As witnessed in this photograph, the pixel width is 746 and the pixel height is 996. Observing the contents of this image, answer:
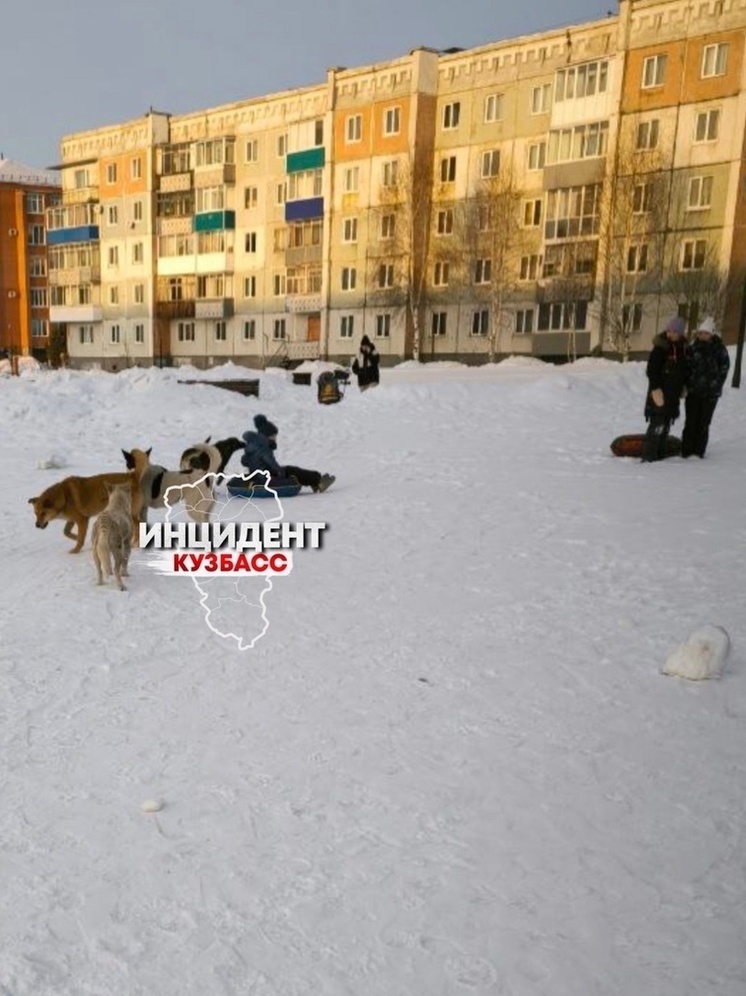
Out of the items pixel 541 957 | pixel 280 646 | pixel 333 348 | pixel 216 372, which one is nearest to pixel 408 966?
pixel 541 957

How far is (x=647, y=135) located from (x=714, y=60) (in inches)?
128

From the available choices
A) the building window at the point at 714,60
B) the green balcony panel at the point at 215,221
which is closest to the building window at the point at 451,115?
the building window at the point at 714,60

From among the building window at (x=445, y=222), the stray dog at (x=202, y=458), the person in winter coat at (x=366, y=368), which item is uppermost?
the building window at (x=445, y=222)

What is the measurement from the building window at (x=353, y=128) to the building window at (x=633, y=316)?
16371 mm

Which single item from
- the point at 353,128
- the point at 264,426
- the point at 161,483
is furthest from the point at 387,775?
the point at 353,128

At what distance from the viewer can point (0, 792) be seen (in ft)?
9.30

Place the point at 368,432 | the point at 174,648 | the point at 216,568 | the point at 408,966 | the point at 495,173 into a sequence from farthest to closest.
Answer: the point at 495,173 → the point at 368,432 → the point at 216,568 → the point at 174,648 → the point at 408,966

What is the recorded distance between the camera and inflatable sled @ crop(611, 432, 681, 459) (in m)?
10.4

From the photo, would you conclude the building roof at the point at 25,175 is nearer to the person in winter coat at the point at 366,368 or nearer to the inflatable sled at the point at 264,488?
the person in winter coat at the point at 366,368

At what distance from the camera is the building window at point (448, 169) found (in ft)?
114

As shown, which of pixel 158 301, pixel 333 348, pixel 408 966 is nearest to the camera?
pixel 408 966

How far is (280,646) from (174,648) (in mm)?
612

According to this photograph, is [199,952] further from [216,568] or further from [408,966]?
[216,568]

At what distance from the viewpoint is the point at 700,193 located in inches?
1129
